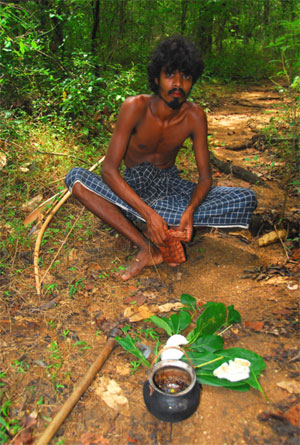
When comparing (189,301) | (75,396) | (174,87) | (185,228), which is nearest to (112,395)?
(75,396)

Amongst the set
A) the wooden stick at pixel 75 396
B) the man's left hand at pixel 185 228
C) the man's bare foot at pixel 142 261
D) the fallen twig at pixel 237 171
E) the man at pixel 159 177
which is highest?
the man at pixel 159 177

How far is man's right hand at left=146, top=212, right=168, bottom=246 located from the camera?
8.87 feet

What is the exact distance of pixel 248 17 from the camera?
36.9 ft

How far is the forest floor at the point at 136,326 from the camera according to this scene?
1747mm

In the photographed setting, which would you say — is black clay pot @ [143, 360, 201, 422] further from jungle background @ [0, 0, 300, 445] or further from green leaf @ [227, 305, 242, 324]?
green leaf @ [227, 305, 242, 324]

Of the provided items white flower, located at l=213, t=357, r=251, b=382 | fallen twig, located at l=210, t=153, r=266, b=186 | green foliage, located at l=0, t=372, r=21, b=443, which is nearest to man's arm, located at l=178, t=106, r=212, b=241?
fallen twig, located at l=210, t=153, r=266, b=186

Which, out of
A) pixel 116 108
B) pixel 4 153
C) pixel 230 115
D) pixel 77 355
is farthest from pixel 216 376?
pixel 230 115

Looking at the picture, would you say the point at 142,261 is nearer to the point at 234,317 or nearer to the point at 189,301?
the point at 189,301

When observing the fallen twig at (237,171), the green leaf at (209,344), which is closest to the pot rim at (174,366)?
the green leaf at (209,344)

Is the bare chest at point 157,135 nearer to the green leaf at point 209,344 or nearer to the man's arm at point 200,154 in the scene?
the man's arm at point 200,154

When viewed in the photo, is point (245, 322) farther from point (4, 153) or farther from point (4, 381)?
point (4, 153)

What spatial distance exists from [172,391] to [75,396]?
1.57 feet

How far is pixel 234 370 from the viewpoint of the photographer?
1.81 m

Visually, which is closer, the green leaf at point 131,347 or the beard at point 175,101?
the green leaf at point 131,347
